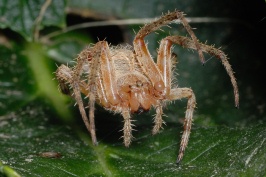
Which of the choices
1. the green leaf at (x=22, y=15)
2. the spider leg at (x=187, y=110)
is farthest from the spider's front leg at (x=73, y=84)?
the green leaf at (x=22, y=15)

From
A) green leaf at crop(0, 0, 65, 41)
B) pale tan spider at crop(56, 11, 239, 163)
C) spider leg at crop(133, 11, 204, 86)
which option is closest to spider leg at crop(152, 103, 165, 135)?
pale tan spider at crop(56, 11, 239, 163)

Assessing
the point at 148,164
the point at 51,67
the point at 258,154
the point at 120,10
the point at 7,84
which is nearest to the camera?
the point at 258,154

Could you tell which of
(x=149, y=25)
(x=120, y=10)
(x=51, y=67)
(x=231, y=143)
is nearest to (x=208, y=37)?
(x=120, y=10)

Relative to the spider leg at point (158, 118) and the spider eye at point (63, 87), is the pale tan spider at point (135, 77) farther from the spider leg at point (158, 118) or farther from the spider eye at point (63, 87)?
the spider eye at point (63, 87)

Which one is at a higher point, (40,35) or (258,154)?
(40,35)

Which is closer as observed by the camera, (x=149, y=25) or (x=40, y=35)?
(x=149, y=25)

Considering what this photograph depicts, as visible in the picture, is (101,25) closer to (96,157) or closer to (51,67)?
(51,67)

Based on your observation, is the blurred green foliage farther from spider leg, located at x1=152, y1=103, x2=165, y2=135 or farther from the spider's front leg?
the spider's front leg

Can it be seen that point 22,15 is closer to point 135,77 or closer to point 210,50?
point 135,77
